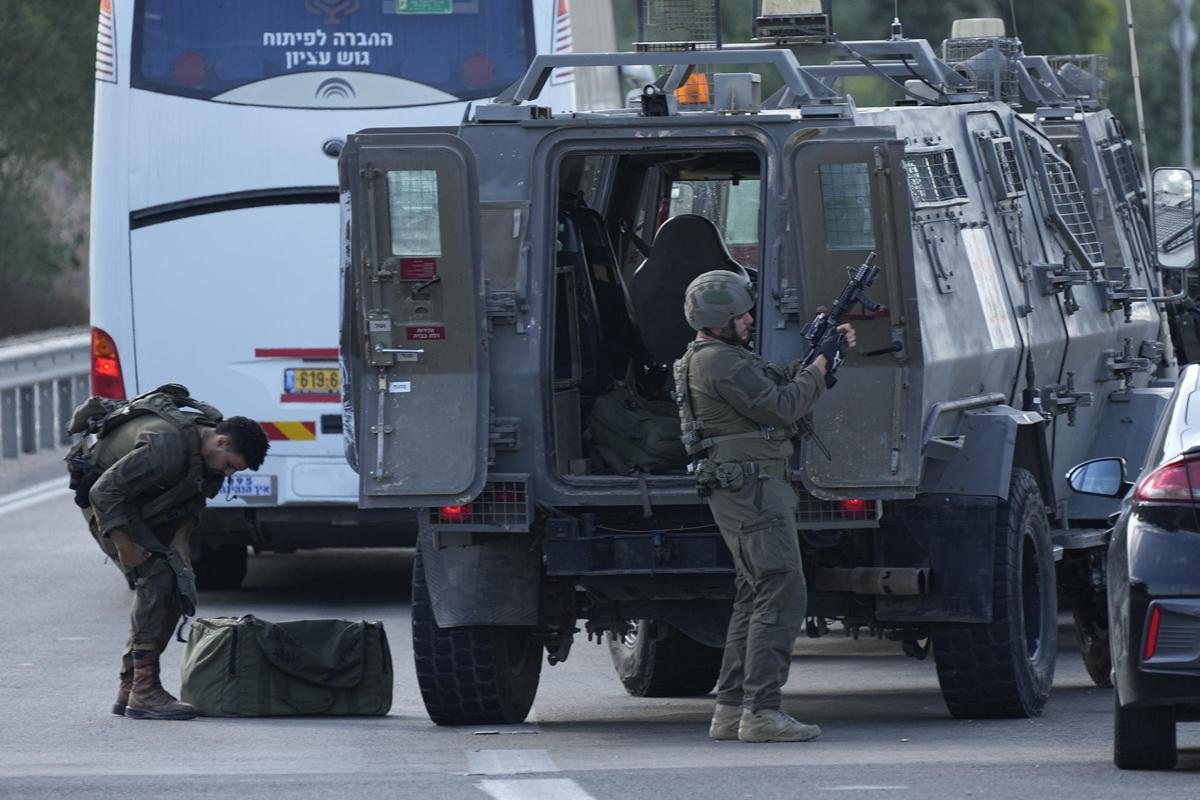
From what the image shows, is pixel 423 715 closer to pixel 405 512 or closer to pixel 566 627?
pixel 566 627

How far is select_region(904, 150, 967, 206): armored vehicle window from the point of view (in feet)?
33.5

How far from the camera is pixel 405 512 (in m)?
14.2

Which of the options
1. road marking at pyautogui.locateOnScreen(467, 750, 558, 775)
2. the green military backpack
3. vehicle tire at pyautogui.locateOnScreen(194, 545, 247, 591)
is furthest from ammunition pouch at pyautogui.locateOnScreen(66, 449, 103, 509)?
vehicle tire at pyautogui.locateOnScreen(194, 545, 247, 591)

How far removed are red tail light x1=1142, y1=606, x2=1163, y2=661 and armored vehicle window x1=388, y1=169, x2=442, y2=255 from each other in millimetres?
3062

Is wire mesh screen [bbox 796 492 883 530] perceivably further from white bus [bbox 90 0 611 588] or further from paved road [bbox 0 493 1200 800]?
white bus [bbox 90 0 611 588]

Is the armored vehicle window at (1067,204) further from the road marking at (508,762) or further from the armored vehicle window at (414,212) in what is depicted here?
the road marking at (508,762)

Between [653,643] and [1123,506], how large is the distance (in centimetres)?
358

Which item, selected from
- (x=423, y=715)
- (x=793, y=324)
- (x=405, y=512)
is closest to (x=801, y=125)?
(x=793, y=324)

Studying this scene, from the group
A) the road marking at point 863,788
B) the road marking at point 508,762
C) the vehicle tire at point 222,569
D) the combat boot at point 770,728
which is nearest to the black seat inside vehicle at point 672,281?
the combat boot at point 770,728

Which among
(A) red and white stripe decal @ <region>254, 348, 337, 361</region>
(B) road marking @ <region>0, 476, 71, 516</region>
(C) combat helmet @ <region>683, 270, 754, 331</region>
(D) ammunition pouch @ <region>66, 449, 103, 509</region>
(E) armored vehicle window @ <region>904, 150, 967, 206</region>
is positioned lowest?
(B) road marking @ <region>0, 476, 71, 516</region>

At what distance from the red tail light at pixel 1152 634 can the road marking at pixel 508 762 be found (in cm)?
206

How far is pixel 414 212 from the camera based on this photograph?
973cm

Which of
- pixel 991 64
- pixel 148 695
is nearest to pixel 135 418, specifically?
pixel 148 695

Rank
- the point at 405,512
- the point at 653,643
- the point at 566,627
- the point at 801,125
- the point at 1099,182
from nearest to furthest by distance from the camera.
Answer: the point at 801,125
the point at 566,627
the point at 653,643
the point at 1099,182
the point at 405,512
